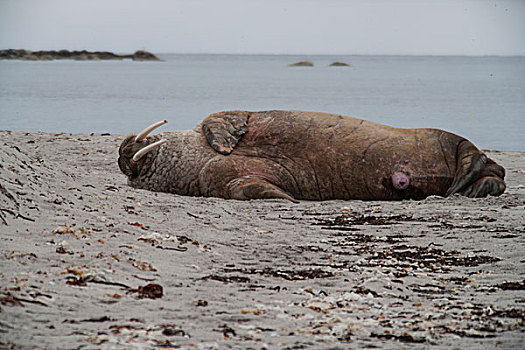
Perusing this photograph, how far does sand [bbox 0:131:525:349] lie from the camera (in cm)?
299

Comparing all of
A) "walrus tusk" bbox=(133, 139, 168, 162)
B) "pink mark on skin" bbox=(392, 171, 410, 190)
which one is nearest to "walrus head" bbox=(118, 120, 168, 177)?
"walrus tusk" bbox=(133, 139, 168, 162)

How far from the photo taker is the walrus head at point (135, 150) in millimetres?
7441

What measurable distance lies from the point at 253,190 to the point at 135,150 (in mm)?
1700

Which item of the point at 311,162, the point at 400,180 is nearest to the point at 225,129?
the point at 311,162

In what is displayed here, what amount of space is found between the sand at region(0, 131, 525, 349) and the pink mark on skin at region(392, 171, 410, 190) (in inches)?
19.4

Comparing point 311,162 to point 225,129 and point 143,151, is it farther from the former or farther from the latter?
point 143,151

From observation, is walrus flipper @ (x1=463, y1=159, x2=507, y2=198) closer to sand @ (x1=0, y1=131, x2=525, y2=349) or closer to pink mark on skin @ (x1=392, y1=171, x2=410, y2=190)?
sand @ (x1=0, y1=131, x2=525, y2=349)

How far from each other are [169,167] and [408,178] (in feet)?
9.22

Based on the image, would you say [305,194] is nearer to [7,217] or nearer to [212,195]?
[212,195]

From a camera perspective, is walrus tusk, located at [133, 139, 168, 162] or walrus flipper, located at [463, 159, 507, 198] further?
walrus tusk, located at [133, 139, 168, 162]

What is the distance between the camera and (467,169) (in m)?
7.06

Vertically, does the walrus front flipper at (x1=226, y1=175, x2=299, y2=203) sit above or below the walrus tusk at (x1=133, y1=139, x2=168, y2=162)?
below

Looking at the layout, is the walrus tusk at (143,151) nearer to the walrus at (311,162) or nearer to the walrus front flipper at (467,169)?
the walrus at (311,162)

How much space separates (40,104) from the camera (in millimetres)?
27844
